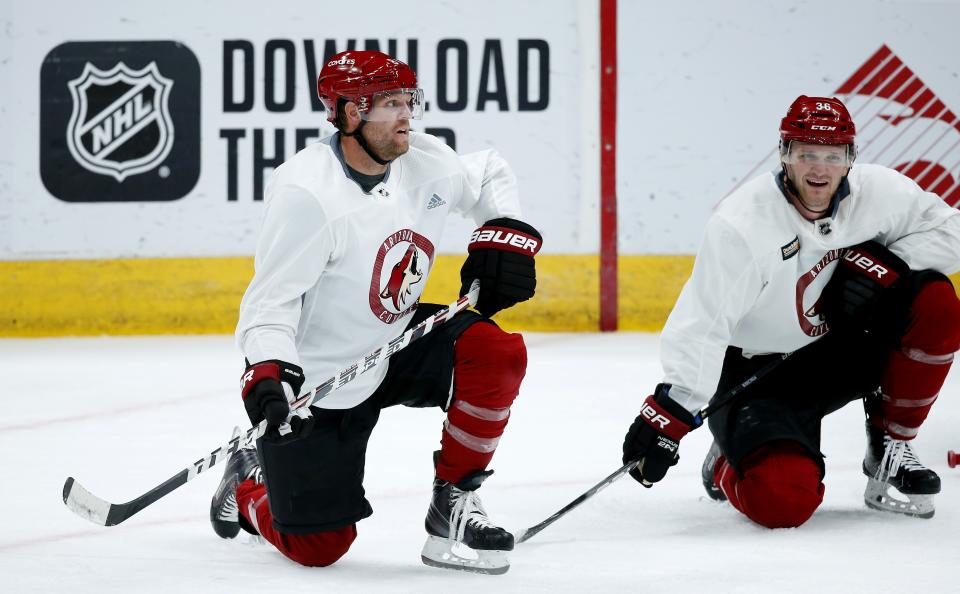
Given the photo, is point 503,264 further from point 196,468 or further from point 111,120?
point 111,120

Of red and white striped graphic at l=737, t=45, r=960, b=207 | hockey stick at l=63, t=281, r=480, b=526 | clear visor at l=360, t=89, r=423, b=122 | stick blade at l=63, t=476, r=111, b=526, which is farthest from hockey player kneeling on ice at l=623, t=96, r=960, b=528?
red and white striped graphic at l=737, t=45, r=960, b=207

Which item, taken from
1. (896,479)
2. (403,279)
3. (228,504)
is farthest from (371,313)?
(896,479)

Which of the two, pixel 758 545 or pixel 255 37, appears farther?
pixel 255 37

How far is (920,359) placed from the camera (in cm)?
247

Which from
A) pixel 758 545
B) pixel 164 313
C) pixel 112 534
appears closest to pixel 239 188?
pixel 164 313

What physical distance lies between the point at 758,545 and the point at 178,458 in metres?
1.48

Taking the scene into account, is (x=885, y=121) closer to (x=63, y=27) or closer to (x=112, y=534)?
(x=63, y=27)

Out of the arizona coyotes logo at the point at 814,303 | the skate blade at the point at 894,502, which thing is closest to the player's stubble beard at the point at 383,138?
the arizona coyotes logo at the point at 814,303

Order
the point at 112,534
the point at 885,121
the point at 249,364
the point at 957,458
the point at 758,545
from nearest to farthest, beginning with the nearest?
the point at 249,364 → the point at 758,545 → the point at 112,534 → the point at 957,458 → the point at 885,121

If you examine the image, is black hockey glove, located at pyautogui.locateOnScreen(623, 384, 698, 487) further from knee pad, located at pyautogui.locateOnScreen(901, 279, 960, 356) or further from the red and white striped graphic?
the red and white striped graphic

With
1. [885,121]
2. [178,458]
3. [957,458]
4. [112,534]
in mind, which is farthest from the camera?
[885,121]

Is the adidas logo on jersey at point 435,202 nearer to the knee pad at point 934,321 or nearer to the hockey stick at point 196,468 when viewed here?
the hockey stick at point 196,468

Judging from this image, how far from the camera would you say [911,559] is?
2.12 meters

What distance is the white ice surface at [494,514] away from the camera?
2.06 meters
